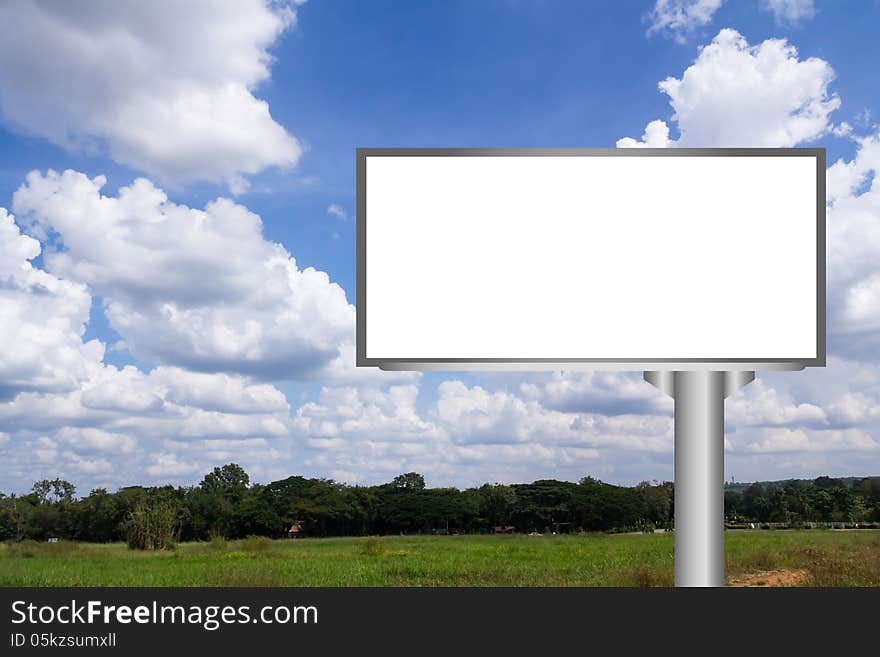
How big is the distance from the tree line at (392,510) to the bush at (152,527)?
2cm

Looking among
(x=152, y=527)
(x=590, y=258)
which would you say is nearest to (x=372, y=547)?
(x=152, y=527)

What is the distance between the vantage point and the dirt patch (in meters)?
9.85

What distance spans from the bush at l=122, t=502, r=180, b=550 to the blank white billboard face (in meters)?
11.1

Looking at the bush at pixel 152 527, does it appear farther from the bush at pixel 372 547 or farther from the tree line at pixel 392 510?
the bush at pixel 372 547

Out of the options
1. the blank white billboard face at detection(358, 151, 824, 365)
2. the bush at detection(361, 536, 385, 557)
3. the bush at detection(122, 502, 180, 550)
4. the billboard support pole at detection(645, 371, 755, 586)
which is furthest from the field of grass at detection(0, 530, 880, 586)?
the blank white billboard face at detection(358, 151, 824, 365)

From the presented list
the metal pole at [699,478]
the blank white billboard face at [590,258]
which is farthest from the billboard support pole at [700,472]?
the blank white billboard face at [590,258]

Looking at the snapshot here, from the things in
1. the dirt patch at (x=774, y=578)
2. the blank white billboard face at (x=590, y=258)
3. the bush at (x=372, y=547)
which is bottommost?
the bush at (x=372, y=547)

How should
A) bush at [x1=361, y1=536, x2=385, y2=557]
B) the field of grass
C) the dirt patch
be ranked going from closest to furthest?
1. the dirt patch
2. the field of grass
3. bush at [x1=361, y1=536, x2=385, y2=557]

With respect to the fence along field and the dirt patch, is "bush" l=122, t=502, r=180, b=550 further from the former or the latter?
the dirt patch

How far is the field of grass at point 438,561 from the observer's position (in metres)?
10.5

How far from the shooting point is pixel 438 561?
1201 centimetres

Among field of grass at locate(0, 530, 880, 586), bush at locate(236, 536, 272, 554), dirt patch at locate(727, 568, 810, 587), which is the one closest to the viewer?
dirt patch at locate(727, 568, 810, 587)

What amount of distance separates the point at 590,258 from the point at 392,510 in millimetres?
9905

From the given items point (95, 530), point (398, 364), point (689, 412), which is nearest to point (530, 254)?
point (398, 364)
